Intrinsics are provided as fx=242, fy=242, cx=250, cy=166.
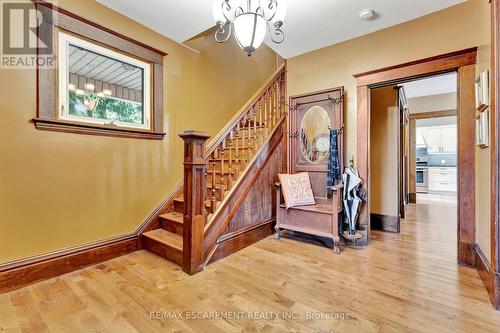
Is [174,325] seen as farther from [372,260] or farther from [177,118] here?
[177,118]

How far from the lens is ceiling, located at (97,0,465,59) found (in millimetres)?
2500

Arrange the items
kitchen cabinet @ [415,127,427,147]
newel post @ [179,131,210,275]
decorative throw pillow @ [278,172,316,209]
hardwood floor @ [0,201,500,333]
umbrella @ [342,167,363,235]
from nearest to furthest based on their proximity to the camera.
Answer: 1. hardwood floor @ [0,201,500,333]
2. newel post @ [179,131,210,275]
3. umbrella @ [342,167,363,235]
4. decorative throw pillow @ [278,172,316,209]
5. kitchen cabinet @ [415,127,427,147]

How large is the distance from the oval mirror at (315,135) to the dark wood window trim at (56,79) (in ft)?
6.49

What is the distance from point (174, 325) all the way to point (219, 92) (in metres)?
3.38

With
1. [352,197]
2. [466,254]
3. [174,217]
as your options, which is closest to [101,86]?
[174,217]

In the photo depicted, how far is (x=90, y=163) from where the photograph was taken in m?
2.50

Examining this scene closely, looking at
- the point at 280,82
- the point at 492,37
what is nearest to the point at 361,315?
the point at 492,37

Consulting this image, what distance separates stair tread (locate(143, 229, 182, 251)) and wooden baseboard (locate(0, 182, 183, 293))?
0.11 metres

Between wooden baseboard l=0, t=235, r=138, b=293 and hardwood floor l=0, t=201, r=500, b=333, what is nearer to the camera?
hardwood floor l=0, t=201, r=500, b=333

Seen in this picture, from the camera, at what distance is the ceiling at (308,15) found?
2.50 metres

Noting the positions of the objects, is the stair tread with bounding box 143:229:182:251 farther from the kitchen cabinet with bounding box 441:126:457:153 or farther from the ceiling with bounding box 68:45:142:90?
the kitchen cabinet with bounding box 441:126:457:153

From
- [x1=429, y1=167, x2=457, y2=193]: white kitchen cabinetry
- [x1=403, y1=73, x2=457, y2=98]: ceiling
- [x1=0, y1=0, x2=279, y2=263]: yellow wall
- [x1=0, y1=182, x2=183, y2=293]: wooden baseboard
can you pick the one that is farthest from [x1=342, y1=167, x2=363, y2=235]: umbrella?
[x1=429, y1=167, x2=457, y2=193]: white kitchen cabinetry

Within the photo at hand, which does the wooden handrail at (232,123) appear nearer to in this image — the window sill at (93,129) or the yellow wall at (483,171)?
the window sill at (93,129)

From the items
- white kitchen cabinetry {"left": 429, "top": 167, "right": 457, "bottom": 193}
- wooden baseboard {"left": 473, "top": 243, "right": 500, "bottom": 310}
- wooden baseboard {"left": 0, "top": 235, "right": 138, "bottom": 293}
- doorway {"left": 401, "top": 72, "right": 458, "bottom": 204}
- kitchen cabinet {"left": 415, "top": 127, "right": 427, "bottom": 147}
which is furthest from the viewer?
kitchen cabinet {"left": 415, "top": 127, "right": 427, "bottom": 147}
